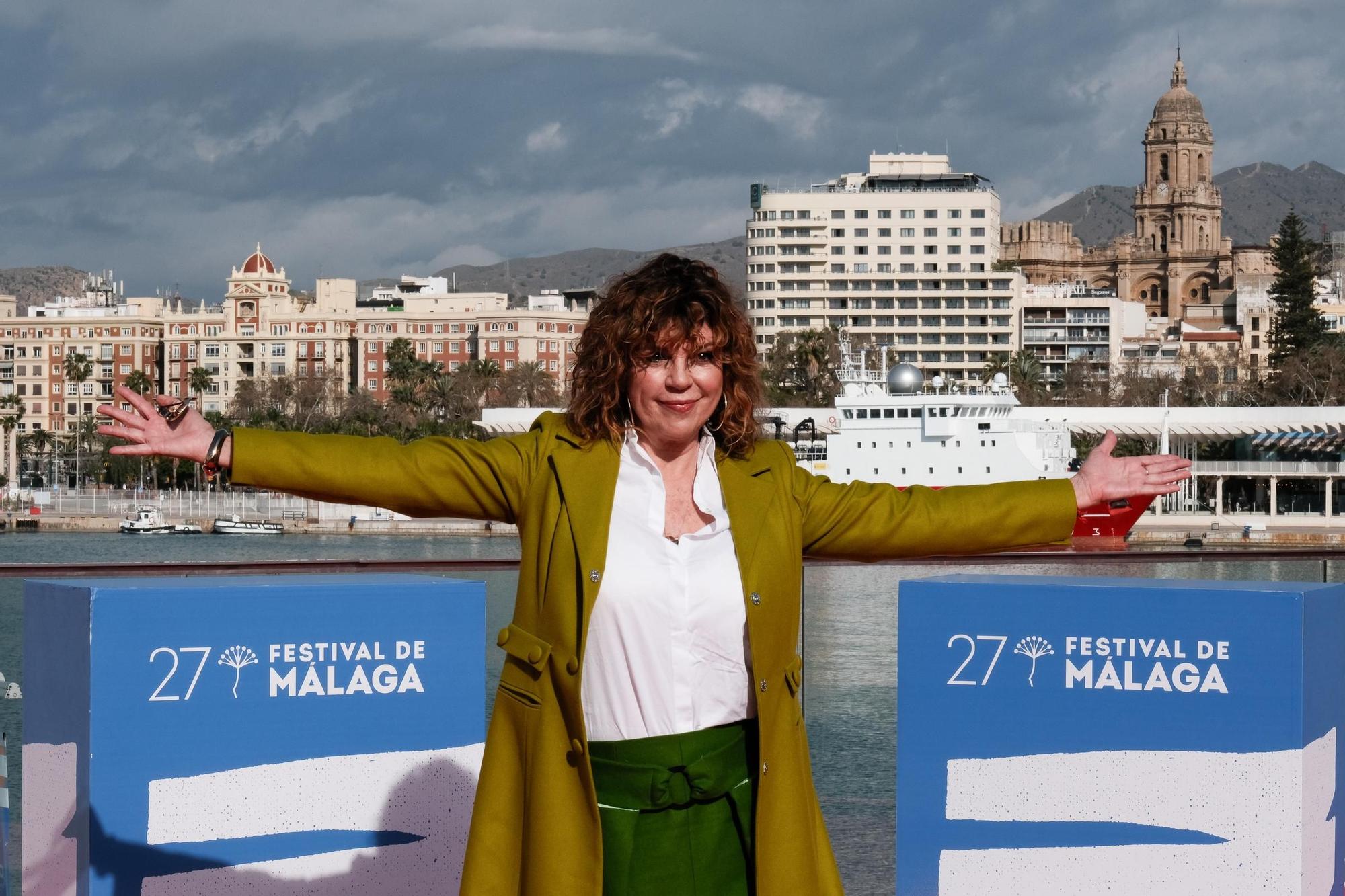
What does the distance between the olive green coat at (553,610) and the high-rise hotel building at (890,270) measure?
300ft

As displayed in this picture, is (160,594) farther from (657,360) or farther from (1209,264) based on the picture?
(1209,264)

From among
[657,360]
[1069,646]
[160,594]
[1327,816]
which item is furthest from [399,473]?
[1327,816]

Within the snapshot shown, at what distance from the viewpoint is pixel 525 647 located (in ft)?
7.80

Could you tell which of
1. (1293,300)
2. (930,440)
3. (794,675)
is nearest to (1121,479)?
(794,675)

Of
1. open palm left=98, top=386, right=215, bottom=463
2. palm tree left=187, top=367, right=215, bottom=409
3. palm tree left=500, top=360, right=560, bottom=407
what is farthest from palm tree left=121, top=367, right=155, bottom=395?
open palm left=98, top=386, right=215, bottom=463

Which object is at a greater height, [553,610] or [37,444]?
[553,610]

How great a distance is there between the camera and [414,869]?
359cm

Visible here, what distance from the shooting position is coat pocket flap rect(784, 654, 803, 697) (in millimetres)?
2424

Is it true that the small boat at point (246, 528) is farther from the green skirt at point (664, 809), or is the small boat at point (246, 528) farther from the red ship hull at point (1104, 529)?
the green skirt at point (664, 809)

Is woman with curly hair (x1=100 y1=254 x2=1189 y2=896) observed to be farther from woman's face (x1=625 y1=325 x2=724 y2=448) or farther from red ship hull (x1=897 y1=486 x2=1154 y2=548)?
red ship hull (x1=897 y1=486 x2=1154 y2=548)

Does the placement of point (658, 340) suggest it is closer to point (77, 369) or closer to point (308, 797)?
point (308, 797)

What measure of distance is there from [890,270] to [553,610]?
9342cm

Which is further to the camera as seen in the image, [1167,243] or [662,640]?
[1167,243]

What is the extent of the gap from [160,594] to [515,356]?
9284 cm
